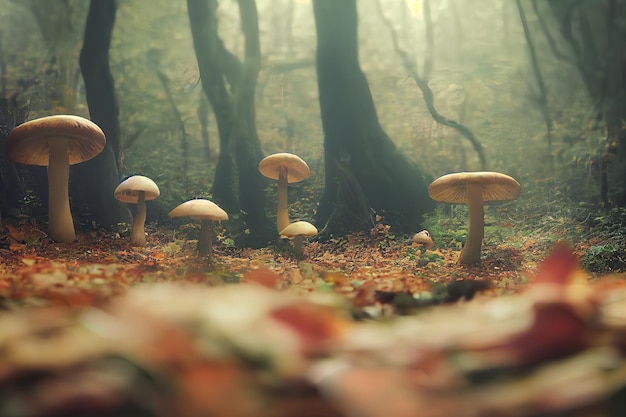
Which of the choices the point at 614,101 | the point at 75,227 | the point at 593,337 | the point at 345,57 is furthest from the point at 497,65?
the point at 593,337

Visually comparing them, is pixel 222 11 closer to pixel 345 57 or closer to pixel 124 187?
pixel 345 57

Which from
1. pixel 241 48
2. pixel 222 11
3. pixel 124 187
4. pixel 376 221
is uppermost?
pixel 222 11

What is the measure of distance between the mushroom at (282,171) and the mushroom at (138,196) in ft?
3.68

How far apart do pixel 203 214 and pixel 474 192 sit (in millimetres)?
2118

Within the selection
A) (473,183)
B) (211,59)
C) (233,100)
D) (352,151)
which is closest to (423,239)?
(473,183)

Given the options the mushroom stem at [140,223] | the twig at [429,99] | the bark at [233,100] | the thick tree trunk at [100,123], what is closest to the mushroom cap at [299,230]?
the bark at [233,100]

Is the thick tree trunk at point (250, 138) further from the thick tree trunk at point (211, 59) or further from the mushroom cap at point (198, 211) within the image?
the mushroom cap at point (198, 211)

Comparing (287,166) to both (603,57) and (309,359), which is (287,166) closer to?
(603,57)

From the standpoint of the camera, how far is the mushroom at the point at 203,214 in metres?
3.12

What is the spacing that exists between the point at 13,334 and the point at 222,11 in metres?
5.87

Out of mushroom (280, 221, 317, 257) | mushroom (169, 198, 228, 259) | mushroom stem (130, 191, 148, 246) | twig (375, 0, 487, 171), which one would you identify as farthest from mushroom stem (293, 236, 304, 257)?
twig (375, 0, 487, 171)

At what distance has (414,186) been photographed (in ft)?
13.7

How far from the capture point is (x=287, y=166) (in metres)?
4.33

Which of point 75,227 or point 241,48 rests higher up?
point 241,48
